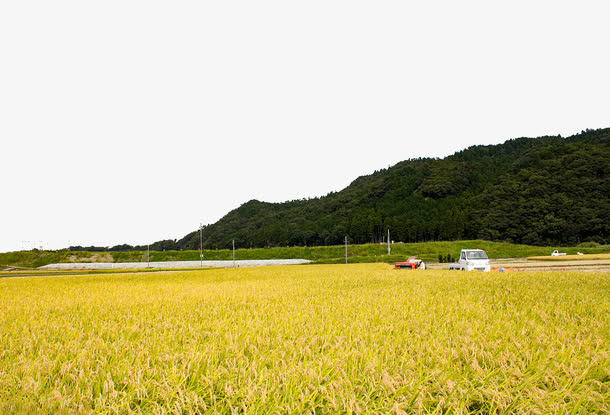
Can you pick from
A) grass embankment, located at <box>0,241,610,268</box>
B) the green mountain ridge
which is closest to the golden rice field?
grass embankment, located at <box>0,241,610,268</box>

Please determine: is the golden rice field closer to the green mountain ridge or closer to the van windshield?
the van windshield

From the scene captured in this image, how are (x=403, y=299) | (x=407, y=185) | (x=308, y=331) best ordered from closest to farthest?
(x=308, y=331) < (x=403, y=299) < (x=407, y=185)

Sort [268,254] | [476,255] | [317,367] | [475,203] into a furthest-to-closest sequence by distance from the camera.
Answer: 1. [475,203]
2. [268,254]
3. [476,255]
4. [317,367]

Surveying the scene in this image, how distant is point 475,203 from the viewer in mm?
119875

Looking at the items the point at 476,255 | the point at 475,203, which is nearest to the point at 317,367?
the point at 476,255

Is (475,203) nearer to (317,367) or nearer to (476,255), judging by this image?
(476,255)

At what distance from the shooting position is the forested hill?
100 metres

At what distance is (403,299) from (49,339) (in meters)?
5.48

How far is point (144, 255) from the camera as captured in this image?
112 m

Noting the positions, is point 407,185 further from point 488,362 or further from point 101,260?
point 488,362

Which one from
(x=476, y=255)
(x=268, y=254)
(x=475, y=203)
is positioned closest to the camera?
(x=476, y=255)

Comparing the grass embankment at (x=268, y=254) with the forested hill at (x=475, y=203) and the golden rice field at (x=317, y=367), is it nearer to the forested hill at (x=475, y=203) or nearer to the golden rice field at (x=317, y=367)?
the forested hill at (x=475, y=203)

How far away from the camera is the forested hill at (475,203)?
100125 mm

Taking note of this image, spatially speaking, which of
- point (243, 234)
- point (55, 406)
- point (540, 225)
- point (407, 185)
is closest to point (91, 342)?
point (55, 406)
